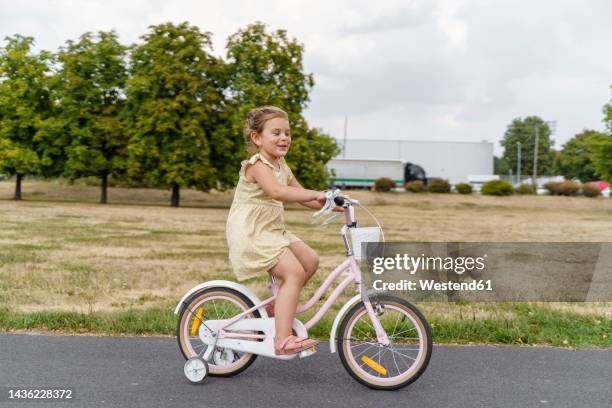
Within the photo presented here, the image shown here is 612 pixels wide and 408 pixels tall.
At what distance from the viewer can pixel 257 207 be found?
15.1 ft

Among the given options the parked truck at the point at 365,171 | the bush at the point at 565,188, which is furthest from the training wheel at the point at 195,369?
the parked truck at the point at 365,171

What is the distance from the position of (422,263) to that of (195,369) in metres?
3.22

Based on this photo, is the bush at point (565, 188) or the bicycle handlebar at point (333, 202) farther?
the bush at point (565, 188)

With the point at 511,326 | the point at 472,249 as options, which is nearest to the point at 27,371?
the point at 511,326

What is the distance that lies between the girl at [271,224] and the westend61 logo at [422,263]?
1.77 feet

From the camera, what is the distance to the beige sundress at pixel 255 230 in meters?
4.49

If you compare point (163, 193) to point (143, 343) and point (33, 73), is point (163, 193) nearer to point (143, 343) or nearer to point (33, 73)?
point (33, 73)

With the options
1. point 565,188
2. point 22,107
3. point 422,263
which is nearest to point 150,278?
point 422,263

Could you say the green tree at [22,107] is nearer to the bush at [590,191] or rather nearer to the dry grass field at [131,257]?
the dry grass field at [131,257]

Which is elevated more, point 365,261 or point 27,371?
point 365,261

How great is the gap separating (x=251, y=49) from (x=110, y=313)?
3563 centimetres

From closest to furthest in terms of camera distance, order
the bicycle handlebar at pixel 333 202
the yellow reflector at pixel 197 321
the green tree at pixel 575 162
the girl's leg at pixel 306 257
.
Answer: the bicycle handlebar at pixel 333 202, the girl's leg at pixel 306 257, the yellow reflector at pixel 197 321, the green tree at pixel 575 162

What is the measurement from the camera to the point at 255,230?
4566 mm

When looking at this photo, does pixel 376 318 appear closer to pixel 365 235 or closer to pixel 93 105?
pixel 365 235
